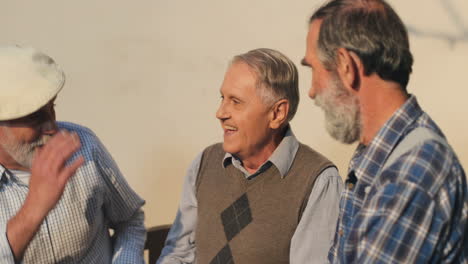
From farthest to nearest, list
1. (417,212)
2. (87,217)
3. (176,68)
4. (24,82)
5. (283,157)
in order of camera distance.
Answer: (176,68) < (283,157) < (87,217) < (24,82) < (417,212)

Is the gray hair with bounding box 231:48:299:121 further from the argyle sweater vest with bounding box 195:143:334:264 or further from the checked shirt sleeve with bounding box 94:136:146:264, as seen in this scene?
the checked shirt sleeve with bounding box 94:136:146:264

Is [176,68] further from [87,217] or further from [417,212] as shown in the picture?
[417,212]

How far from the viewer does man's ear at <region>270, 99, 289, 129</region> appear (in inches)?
113

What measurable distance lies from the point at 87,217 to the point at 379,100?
1.34m

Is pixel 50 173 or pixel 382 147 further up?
pixel 382 147

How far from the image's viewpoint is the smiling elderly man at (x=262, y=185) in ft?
8.91

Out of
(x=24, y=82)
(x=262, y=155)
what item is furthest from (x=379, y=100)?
(x=24, y=82)

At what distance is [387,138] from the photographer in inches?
71.3

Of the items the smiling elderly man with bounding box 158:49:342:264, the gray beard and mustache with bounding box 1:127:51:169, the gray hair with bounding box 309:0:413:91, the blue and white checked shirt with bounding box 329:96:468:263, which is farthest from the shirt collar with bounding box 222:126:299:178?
the blue and white checked shirt with bounding box 329:96:468:263

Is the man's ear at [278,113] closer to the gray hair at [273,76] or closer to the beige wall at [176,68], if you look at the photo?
the gray hair at [273,76]

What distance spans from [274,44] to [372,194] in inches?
115

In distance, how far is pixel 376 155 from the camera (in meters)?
1.83

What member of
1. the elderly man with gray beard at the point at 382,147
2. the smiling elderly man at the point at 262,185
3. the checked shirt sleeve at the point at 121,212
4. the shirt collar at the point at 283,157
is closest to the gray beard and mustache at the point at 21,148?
the checked shirt sleeve at the point at 121,212

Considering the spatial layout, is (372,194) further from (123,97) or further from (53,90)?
(123,97)
